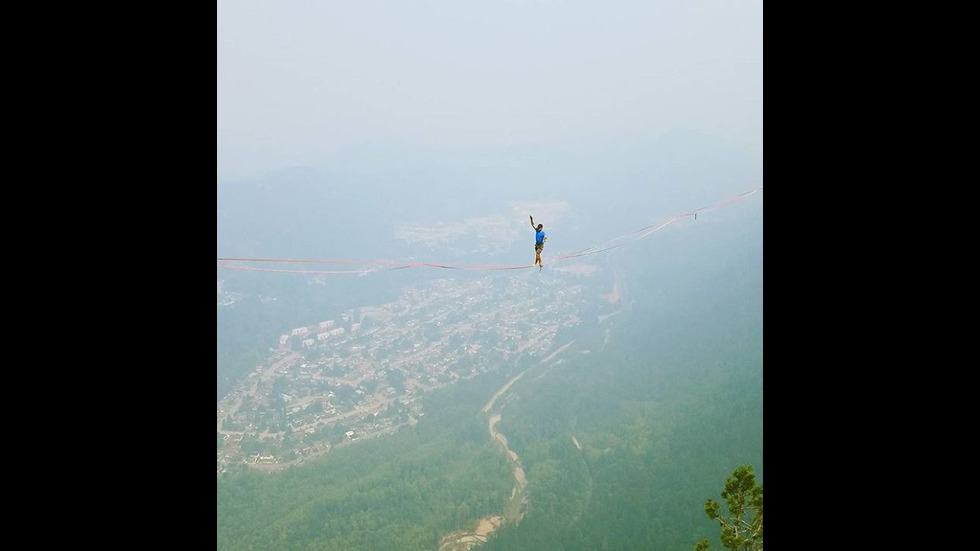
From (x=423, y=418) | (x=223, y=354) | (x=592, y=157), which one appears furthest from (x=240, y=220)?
(x=592, y=157)

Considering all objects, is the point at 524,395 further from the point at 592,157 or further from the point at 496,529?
the point at 592,157

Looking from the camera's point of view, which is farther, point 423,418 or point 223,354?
point 223,354

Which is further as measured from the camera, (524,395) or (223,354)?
(223,354)
